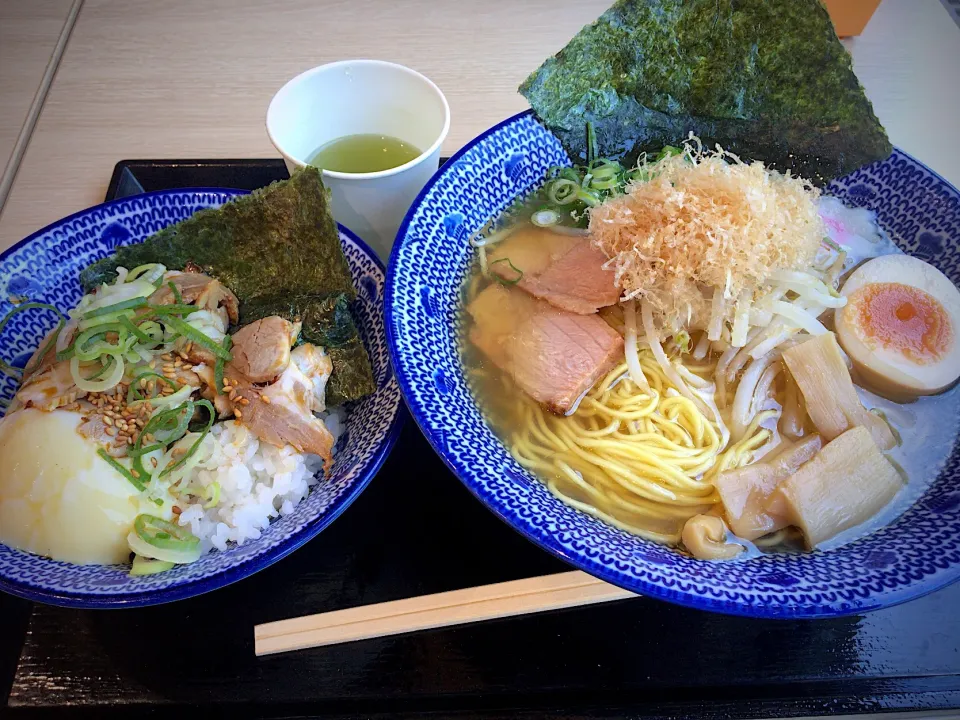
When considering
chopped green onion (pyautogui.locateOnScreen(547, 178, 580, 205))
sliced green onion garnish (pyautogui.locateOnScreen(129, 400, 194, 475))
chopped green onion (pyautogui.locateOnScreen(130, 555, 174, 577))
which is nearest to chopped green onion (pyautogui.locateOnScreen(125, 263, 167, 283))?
sliced green onion garnish (pyautogui.locateOnScreen(129, 400, 194, 475))

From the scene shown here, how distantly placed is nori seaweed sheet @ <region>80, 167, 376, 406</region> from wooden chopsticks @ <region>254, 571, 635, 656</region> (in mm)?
465

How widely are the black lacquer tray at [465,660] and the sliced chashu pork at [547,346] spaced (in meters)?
0.38

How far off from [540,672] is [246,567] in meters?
0.60

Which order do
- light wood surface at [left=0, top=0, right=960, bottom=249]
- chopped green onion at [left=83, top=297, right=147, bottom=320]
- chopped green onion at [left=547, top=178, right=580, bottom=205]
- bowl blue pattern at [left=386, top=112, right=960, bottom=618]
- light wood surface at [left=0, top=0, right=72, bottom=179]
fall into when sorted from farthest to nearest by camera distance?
light wood surface at [left=0, top=0, right=72, bottom=179]
light wood surface at [left=0, top=0, right=960, bottom=249]
chopped green onion at [left=547, top=178, right=580, bottom=205]
chopped green onion at [left=83, top=297, right=147, bottom=320]
bowl blue pattern at [left=386, top=112, right=960, bottom=618]

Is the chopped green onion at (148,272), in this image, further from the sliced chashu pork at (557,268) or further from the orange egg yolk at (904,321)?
the orange egg yolk at (904,321)

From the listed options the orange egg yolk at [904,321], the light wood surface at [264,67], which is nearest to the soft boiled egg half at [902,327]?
the orange egg yolk at [904,321]

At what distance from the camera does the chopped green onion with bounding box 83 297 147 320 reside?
4.43 ft

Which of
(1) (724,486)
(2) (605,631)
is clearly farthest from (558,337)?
(2) (605,631)

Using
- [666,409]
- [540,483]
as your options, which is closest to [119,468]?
[540,483]

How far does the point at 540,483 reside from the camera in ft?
4.32

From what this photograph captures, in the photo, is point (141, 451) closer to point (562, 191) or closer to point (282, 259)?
point (282, 259)

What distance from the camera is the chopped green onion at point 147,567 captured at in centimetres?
119

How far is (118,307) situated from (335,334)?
0.45m

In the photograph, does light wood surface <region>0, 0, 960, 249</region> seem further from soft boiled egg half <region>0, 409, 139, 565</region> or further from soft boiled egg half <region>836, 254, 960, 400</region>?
soft boiled egg half <region>0, 409, 139, 565</region>
